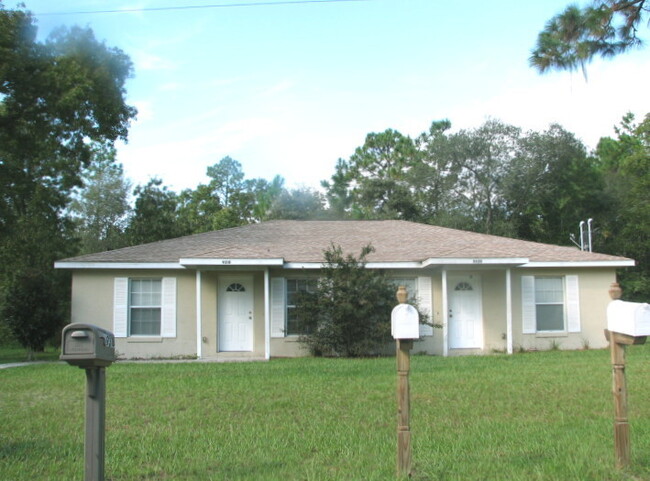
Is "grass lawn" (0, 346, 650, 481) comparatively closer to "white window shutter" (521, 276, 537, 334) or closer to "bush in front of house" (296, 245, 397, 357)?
"bush in front of house" (296, 245, 397, 357)

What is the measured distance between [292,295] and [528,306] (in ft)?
20.4

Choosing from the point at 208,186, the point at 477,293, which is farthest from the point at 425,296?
the point at 208,186

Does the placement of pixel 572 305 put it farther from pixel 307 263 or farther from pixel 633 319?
pixel 633 319

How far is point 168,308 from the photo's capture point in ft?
54.3

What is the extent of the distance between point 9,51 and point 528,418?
49.0ft

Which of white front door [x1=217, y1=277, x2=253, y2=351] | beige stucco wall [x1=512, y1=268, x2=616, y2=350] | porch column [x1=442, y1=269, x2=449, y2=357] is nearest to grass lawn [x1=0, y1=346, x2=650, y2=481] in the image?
porch column [x1=442, y1=269, x2=449, y2=357]

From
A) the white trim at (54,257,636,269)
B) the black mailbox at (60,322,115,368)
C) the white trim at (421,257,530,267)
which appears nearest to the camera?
the black mailbox at (60,322,115,368)

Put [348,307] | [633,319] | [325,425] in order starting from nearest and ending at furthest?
1. [633,319]
2. [325,425]
3. [348,307]

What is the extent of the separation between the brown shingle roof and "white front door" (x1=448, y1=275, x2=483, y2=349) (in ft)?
3.25

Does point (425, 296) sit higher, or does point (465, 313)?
point (425, 296)

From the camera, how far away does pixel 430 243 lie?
59.7ft

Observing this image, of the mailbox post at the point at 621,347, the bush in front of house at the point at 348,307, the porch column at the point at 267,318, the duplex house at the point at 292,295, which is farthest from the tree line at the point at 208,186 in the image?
the mailbox post at the point at 621,347

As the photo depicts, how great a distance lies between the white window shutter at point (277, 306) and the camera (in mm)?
16688

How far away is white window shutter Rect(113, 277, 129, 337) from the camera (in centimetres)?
1634
